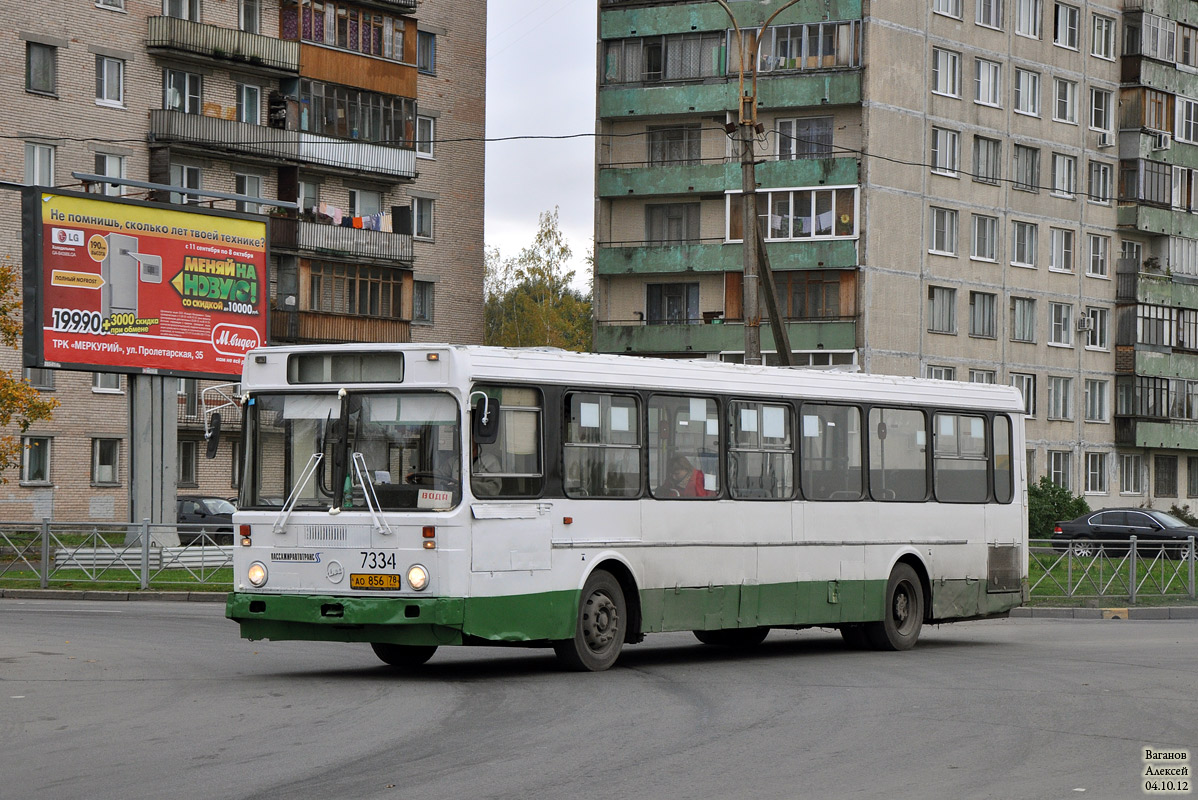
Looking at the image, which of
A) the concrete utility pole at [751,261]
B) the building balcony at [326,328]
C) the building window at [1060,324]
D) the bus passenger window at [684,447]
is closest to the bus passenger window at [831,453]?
the bus passenger window at [684,447]

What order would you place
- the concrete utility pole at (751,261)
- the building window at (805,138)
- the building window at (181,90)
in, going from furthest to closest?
the building window at (805,138) < the building window at (181,90) < the concrete utility pole at (751,261)

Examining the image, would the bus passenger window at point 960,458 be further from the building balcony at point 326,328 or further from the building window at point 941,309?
the building window at point 941,309

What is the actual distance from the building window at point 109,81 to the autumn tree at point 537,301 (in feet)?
101

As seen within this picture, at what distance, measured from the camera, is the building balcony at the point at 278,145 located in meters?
55.7

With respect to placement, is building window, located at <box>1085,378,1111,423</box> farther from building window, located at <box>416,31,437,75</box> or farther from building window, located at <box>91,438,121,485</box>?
building window, located at <box>91,438,121,485</box>

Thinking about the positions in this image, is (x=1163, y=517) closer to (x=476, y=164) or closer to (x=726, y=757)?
(x=476, y=164)

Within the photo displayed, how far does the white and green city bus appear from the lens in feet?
49.9

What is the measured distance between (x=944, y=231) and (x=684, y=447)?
4992cm

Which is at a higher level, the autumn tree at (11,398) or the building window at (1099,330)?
the building window at (1099,330)

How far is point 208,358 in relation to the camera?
34.9 metres

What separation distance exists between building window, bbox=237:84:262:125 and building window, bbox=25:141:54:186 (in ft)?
22.8

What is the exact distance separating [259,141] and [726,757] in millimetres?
49206

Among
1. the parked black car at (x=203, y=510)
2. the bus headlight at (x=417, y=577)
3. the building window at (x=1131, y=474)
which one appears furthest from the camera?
the building window at (x=1131, y=474)

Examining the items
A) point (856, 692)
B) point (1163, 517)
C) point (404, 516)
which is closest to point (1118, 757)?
point (856, 692)
